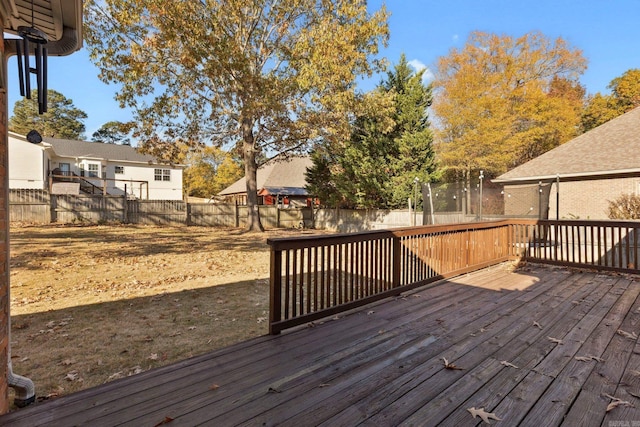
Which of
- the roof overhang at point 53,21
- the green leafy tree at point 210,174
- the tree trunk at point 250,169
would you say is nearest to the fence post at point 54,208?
the tree trunk at point 250,169

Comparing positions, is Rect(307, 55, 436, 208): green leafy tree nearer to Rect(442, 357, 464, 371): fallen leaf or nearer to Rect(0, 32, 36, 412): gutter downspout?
Rect(442, 357, 464, 371): fallen leaf

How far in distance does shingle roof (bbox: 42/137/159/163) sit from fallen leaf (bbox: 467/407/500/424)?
2188 centimetres

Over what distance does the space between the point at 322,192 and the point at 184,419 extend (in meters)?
15.1

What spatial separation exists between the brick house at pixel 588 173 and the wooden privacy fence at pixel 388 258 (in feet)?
10.3

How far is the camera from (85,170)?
68.1 feet

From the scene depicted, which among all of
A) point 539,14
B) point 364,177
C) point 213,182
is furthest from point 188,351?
point 213,182

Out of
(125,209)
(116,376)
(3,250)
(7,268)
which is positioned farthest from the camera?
(125,209)

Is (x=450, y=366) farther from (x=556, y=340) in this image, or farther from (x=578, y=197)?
(x=578, y=197)

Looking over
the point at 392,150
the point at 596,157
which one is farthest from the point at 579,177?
the point at 392,150

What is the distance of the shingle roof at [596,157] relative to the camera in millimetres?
10617

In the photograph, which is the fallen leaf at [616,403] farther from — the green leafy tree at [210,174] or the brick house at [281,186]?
the green leafy tree at [210,174]

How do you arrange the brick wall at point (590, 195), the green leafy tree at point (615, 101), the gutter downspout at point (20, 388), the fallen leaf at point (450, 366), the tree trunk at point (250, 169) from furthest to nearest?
the green leafy tree at point (615, 101)
the tree trunk at point (250, 169)
the brick wall at point (590, 195)
the fallen leaf at point (450, 366)
the gutter downspout at point (20, 388)

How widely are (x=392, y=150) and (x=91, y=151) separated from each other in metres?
19.8

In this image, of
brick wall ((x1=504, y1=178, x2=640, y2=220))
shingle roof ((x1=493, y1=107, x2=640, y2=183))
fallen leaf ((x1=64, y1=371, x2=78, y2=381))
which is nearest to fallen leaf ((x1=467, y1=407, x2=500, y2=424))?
fallen leaf ((x1=64, y1=371, x2=78, y2=381))
